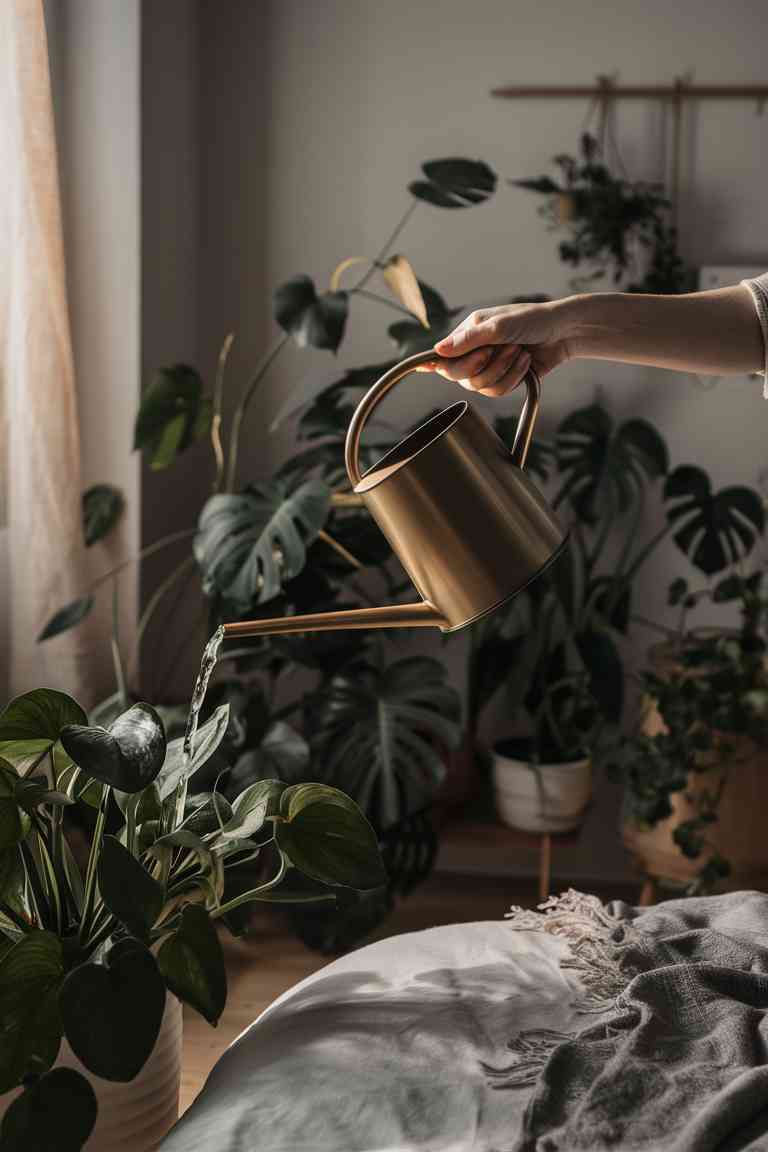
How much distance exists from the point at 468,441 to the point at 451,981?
19.4 inches

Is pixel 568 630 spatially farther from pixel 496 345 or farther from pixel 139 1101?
pixel 139 1101

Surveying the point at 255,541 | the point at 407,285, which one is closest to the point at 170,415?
the point at 255,541

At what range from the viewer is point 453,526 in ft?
2.70

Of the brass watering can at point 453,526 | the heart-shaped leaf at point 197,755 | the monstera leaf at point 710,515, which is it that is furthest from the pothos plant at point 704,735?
the brass watering can at point 453,526

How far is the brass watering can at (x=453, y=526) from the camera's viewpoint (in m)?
0.82

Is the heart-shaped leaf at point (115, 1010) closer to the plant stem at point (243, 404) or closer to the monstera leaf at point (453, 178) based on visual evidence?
the plant stem at point (243, 404)

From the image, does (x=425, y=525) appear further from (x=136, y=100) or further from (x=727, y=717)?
(x=136, y=100)

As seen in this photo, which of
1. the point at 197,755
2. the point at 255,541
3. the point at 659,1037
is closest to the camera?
the point at 659,1037

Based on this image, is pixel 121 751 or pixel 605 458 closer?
pixel 121 751

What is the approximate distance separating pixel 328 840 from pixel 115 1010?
0.23 m

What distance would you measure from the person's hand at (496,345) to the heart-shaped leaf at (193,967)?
47cm

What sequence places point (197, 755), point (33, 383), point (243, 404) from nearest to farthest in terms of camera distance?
1. point (197, 755)
2. point (33, 383)
3. point (243, 404)

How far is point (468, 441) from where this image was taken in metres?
0.85

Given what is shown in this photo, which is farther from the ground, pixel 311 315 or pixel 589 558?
pixel 311 315
